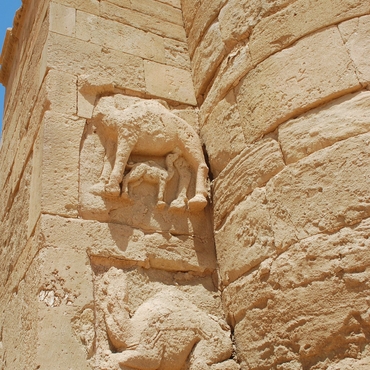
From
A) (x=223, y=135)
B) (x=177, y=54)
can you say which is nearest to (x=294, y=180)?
(x=223, y=135)

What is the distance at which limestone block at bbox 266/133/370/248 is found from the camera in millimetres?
2398

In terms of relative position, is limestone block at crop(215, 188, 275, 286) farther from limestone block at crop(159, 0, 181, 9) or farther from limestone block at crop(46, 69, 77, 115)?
limestone block at crop(159, 0, 181, 9)

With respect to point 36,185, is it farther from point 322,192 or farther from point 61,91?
point 322,192

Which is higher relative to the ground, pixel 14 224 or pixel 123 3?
pixel 123 3

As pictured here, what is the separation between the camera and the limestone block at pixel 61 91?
126 inches

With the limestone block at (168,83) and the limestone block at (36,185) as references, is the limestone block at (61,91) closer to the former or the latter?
the limestone block at (36,185)

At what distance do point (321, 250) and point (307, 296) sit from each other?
244 millimetres

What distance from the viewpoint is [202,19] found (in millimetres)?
3939

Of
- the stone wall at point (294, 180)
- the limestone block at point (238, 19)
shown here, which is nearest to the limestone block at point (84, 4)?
the limestone block at point (238, 19)

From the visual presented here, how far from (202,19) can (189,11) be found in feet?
1.23

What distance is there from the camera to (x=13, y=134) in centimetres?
459

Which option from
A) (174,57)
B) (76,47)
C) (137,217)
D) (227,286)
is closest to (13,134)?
(76,47)

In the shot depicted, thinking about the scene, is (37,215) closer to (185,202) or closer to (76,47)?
(185,202)

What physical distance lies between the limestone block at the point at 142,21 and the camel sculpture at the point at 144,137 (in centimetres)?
97
